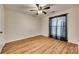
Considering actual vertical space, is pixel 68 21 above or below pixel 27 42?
above

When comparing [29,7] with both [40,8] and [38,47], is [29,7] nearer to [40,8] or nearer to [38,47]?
[40,8]

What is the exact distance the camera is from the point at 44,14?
160cm

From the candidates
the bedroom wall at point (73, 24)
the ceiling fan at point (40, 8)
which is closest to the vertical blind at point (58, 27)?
the bedroom wall at point (73, 24)

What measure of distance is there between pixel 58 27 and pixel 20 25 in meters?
0.65

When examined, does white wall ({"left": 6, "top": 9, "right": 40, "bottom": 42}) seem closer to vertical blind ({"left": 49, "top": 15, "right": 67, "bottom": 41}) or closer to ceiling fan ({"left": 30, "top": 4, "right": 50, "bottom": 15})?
ceiling fan ({"left": 30, "top": 4, "right": 50, "bottom": 15})

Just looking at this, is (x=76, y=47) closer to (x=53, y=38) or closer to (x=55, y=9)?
(x=53, y=38)

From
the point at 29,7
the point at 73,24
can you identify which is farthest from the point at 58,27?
the point at 29,7

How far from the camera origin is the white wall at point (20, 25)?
57.7 inches

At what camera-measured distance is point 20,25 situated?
1561 mm

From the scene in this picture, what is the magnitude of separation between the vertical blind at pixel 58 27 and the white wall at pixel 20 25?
25 centimetres

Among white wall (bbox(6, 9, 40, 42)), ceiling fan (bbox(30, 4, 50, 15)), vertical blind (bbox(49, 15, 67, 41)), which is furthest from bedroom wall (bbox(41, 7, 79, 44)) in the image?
white wall (bbox(6, 9, 40, 42))
